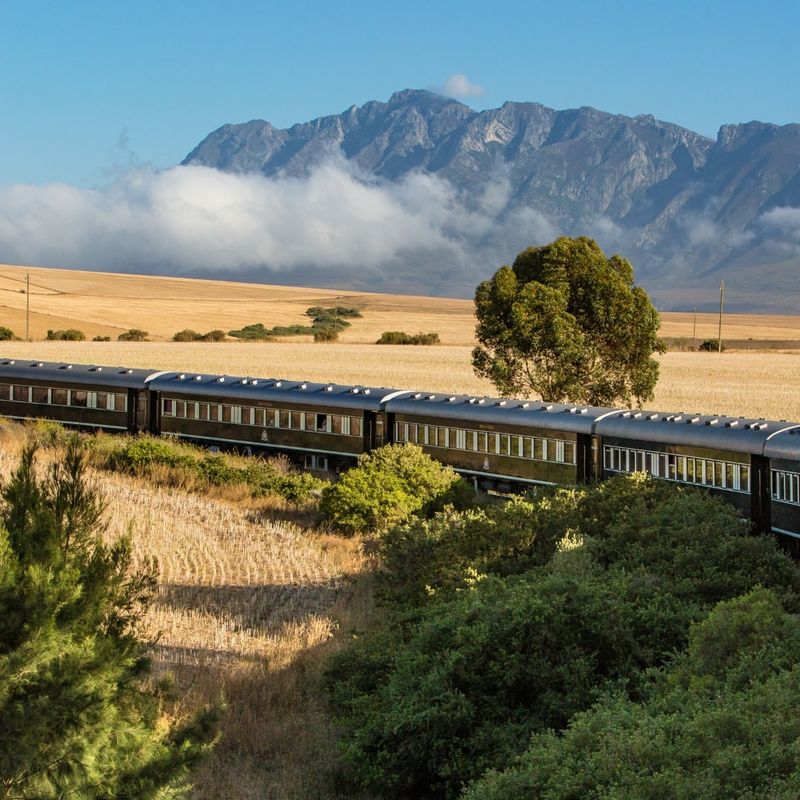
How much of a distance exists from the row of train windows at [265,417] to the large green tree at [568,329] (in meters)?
7.27

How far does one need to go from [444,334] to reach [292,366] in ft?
161

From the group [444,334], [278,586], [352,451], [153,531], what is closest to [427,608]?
[278,586]

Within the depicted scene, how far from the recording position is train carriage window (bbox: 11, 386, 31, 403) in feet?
131

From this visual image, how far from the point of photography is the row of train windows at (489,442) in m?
25.9

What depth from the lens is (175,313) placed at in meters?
126

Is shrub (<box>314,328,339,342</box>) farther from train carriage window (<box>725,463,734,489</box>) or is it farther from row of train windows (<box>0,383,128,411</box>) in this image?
train carriage window (<box>725,463,734,489</box>)

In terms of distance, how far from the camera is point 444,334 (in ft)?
382

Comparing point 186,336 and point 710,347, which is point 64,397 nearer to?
point 186,336

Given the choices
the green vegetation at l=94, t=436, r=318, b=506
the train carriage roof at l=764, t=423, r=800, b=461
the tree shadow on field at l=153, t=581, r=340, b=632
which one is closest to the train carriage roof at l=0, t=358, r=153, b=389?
the green vegetation at l=94, t=436, r=318, b=506

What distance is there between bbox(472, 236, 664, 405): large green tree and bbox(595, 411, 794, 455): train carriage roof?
1167 centimetres

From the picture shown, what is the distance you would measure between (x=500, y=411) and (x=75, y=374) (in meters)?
16.7

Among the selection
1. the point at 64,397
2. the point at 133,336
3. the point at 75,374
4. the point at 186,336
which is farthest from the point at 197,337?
the point at 75,374

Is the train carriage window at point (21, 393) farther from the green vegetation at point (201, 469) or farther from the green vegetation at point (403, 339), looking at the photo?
the green vegetation at point (403, 339)

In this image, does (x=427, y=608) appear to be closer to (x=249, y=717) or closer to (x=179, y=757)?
(x=249, y=717)
